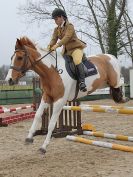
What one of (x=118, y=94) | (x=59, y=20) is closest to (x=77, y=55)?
(x=59, y=20)

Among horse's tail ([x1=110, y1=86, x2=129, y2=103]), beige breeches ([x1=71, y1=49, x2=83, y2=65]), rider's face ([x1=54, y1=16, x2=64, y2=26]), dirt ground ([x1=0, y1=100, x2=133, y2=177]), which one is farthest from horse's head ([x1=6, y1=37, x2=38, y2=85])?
horse's tail ([x1=110, y1=86, x2=129, y2=103])

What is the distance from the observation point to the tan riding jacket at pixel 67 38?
6.68 m

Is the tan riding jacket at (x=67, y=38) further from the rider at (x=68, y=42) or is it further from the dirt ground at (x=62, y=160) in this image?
the dirt ground at (x=62, y=160)

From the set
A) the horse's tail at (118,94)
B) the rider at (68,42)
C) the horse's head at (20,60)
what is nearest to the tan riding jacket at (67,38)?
the rider at (68,42)

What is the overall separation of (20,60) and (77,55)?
103cm

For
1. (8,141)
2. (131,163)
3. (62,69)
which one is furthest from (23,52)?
(8,141)

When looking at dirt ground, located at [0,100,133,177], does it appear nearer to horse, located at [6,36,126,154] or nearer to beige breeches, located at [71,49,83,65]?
horse, located at [6,36,126,154]

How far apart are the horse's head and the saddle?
2.18 ft

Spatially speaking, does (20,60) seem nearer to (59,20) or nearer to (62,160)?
(59,20)

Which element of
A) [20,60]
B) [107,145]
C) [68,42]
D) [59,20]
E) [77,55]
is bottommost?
[107,145]

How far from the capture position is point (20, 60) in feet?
21.0

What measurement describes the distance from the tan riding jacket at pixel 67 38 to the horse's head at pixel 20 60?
0.56 m

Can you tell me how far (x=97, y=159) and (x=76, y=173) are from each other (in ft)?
3.36

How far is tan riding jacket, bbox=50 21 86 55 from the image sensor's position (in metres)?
6.68
